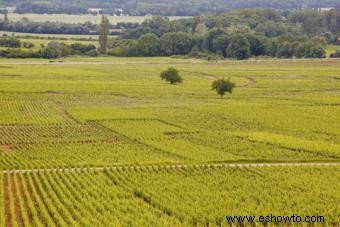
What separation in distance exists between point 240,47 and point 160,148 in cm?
11112

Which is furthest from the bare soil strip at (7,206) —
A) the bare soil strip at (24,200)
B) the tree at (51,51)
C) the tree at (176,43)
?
the tree at (176,43)

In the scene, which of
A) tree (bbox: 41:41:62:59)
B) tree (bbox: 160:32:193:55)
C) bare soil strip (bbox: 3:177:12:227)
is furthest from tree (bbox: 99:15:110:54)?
bare soil strip (bbox: 3:177:12:227)

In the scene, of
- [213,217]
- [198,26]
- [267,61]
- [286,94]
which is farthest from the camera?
[198,26]

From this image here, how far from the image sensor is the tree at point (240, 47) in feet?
536

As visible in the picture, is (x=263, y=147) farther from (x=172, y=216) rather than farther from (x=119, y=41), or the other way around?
(x=119, y=41)

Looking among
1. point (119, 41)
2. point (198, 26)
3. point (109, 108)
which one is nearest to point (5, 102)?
point (109, 108)

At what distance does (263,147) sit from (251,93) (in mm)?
42969

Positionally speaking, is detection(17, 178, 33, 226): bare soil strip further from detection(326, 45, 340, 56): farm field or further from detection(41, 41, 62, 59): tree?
detection(326, 45, 340, 56): farm field

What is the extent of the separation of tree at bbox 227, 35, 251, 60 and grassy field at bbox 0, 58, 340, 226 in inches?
1908

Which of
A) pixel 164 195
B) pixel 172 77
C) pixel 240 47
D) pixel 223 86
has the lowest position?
pixel 240 47

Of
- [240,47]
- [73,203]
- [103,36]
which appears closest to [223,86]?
[73,203]

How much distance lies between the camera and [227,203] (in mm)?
36844

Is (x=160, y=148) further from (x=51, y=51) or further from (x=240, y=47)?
(x=240, y=47)

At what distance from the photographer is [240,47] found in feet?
537
